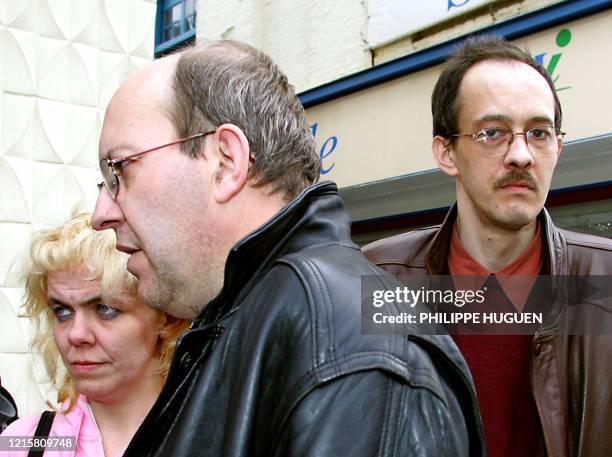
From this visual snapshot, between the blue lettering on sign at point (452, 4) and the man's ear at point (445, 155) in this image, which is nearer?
the man's ear at point (445, 155)

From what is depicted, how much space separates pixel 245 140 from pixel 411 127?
486 centimetres

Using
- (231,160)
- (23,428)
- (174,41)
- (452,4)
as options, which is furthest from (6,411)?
(174,41)

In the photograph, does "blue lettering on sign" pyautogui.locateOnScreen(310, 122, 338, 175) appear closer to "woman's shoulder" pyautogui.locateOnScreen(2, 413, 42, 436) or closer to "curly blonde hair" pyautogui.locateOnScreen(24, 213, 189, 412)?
"curly blonde hair" pyautogui.locateOnScreen(24, 213, 189, 412)

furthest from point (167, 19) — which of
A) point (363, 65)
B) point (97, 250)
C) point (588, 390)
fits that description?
point (588, 390)

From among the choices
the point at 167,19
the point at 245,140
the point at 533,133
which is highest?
the point at 167,19

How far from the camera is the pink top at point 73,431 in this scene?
6.66ft

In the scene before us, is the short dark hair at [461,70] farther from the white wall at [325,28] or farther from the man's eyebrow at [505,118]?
the white wall at [325,28]

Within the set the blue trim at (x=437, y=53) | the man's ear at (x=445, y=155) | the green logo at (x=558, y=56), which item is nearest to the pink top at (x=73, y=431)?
the man's ear at (x=445, y=155)

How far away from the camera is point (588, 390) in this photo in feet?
6.07

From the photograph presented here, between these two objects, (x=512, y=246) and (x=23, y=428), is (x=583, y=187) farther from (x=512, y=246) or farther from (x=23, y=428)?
(x=23, y=428)

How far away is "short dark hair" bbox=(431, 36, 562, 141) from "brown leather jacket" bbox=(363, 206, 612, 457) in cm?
44

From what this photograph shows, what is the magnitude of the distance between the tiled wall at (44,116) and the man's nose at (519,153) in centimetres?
263

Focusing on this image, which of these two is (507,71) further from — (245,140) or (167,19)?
(167,19)

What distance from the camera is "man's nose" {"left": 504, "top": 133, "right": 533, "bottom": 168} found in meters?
2.10
